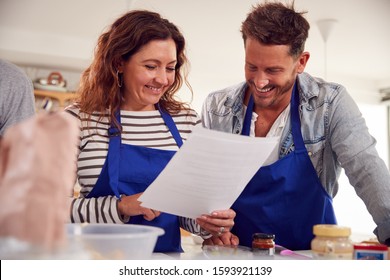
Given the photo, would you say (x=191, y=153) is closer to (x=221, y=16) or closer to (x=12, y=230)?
(x=12, y=230)

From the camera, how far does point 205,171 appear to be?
89 cm

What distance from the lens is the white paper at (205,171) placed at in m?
0.84

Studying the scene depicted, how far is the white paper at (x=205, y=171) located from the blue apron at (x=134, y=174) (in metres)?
0.15

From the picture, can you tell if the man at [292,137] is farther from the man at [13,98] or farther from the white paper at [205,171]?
the man at [13,98]

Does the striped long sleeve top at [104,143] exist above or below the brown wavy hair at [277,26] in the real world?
below

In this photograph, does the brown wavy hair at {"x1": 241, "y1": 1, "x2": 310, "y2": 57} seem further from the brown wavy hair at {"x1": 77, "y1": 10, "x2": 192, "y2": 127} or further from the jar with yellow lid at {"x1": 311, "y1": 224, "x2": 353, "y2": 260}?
the jar with yellow lid at {"x1": 311, "y1": 224, "x2": 353, "y2": 260}

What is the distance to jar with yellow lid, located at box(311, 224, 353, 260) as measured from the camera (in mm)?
829

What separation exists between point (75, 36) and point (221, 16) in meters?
0.38

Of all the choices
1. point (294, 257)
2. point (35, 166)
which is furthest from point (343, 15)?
point (35, 166)

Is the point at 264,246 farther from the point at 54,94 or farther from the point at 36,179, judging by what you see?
the point at 54,94

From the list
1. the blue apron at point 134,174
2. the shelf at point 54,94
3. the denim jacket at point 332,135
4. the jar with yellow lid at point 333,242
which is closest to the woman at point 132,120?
the blue apron at point 134,174

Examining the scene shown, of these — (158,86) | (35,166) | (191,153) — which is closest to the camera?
(35,166)
